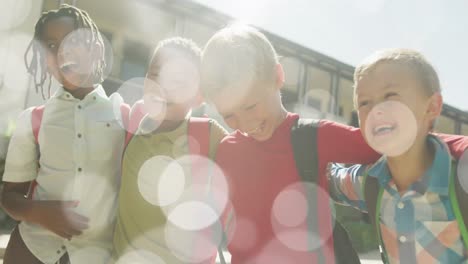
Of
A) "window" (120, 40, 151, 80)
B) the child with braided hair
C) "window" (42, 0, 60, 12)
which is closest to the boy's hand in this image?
the child with braided hair

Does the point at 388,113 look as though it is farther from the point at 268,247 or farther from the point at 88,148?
the point at 88,148

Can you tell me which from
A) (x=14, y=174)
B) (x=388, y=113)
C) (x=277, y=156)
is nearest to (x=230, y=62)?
(x=277, y=156)

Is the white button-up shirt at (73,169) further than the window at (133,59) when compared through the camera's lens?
No

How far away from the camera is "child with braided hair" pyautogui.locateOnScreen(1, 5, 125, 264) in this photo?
184cm

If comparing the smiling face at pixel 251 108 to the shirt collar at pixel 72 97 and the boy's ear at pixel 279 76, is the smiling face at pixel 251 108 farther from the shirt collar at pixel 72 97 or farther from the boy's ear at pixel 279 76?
the shirt collar at pixel 72 97

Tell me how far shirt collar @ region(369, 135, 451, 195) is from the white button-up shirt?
1.13 meters

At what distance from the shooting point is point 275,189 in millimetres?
1579

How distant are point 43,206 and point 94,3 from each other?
34.9ft

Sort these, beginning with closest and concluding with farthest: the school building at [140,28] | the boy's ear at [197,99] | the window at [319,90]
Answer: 1. the boy's ear at [197,99]
2. the school building at [140,28]
3. the window at [319,90]

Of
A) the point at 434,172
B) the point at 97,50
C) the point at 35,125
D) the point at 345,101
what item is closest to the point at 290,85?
the point at 345,101

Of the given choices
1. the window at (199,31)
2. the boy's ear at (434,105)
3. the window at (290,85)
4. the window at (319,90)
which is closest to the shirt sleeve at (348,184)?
the boy's ear at (434,105)

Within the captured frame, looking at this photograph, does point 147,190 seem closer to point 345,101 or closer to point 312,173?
point 312,173

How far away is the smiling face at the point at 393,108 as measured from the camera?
137cm

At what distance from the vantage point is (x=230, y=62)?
62.8 inches
